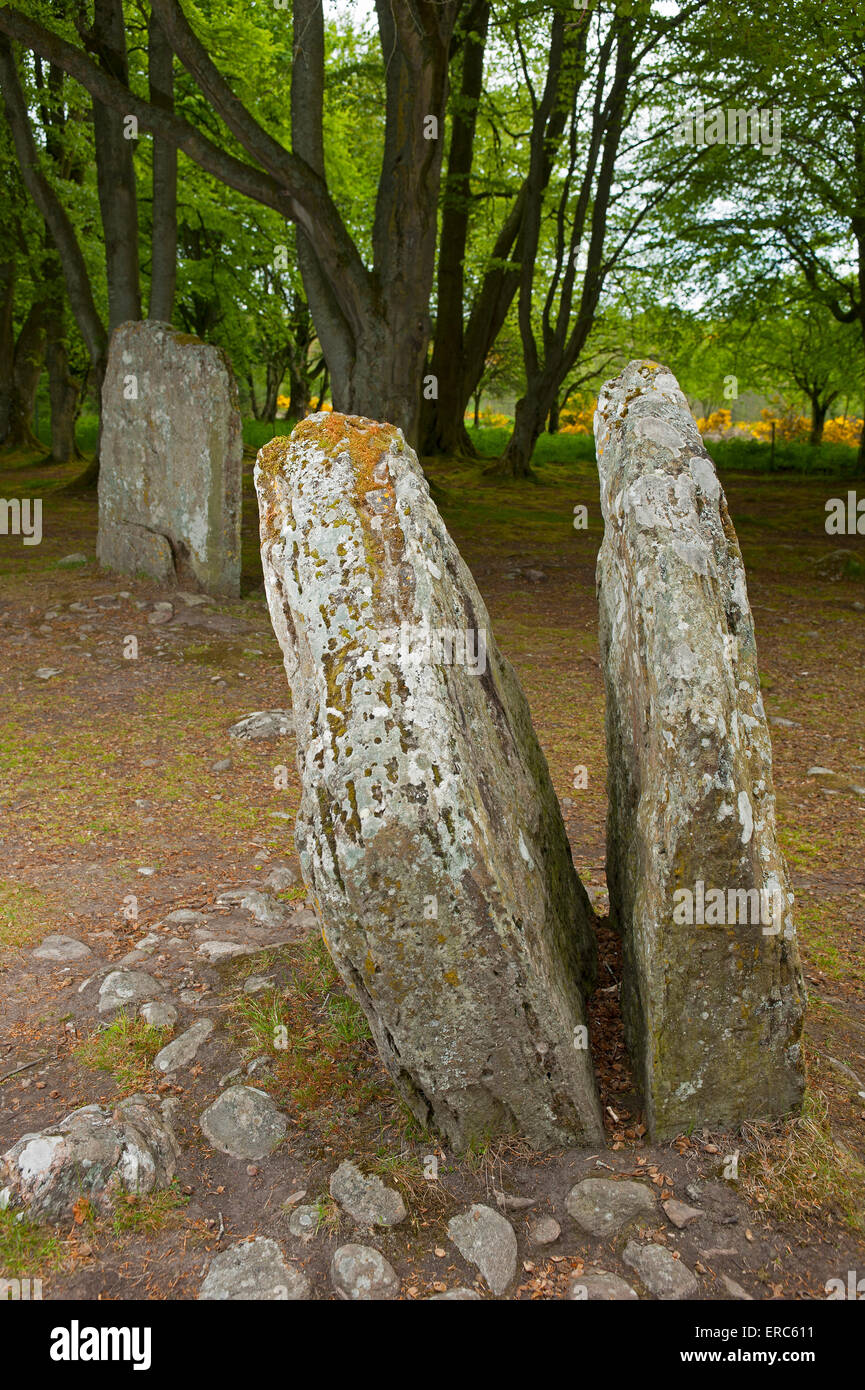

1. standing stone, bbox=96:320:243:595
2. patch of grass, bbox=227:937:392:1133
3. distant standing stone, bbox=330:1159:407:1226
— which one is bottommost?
distant standing stone, bbox=330:1159:407:1226

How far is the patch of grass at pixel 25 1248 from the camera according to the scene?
10.2ft

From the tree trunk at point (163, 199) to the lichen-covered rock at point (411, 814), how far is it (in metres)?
12.3

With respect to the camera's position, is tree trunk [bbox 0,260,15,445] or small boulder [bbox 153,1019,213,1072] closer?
small boulder [bbox 153,1019,213,1072]

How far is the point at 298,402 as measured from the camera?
34312 millimetres

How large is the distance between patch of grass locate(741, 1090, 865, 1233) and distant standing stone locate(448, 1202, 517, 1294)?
833mm

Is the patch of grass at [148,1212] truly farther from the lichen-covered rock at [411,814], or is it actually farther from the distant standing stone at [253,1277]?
the lichen-covered rock at [411,814]

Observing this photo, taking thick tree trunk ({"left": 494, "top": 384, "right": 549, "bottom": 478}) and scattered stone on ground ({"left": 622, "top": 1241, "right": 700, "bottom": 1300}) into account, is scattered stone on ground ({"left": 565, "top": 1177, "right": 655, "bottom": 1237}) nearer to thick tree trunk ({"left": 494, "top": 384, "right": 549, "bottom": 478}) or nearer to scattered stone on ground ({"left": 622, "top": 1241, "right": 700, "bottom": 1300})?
scattered stone on ground ({"left": 622, "top": 1241, "right": 700, "bottom": 1300})

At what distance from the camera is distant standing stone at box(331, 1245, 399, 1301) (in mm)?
3080

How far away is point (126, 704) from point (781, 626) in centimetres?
749

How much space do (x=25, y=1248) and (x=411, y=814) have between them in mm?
1806

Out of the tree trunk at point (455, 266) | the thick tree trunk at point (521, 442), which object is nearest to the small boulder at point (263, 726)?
the tree trunk at point (455, 266)

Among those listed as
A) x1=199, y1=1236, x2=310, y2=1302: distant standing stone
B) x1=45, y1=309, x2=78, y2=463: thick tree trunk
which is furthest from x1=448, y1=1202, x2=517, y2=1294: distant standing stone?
x1=45, y1=309, x2=78, y2=463: thick tree trunk

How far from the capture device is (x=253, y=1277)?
10.2 feet

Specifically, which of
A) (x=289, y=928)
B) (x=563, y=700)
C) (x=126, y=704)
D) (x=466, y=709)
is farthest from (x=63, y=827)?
(x=563, y=700)
